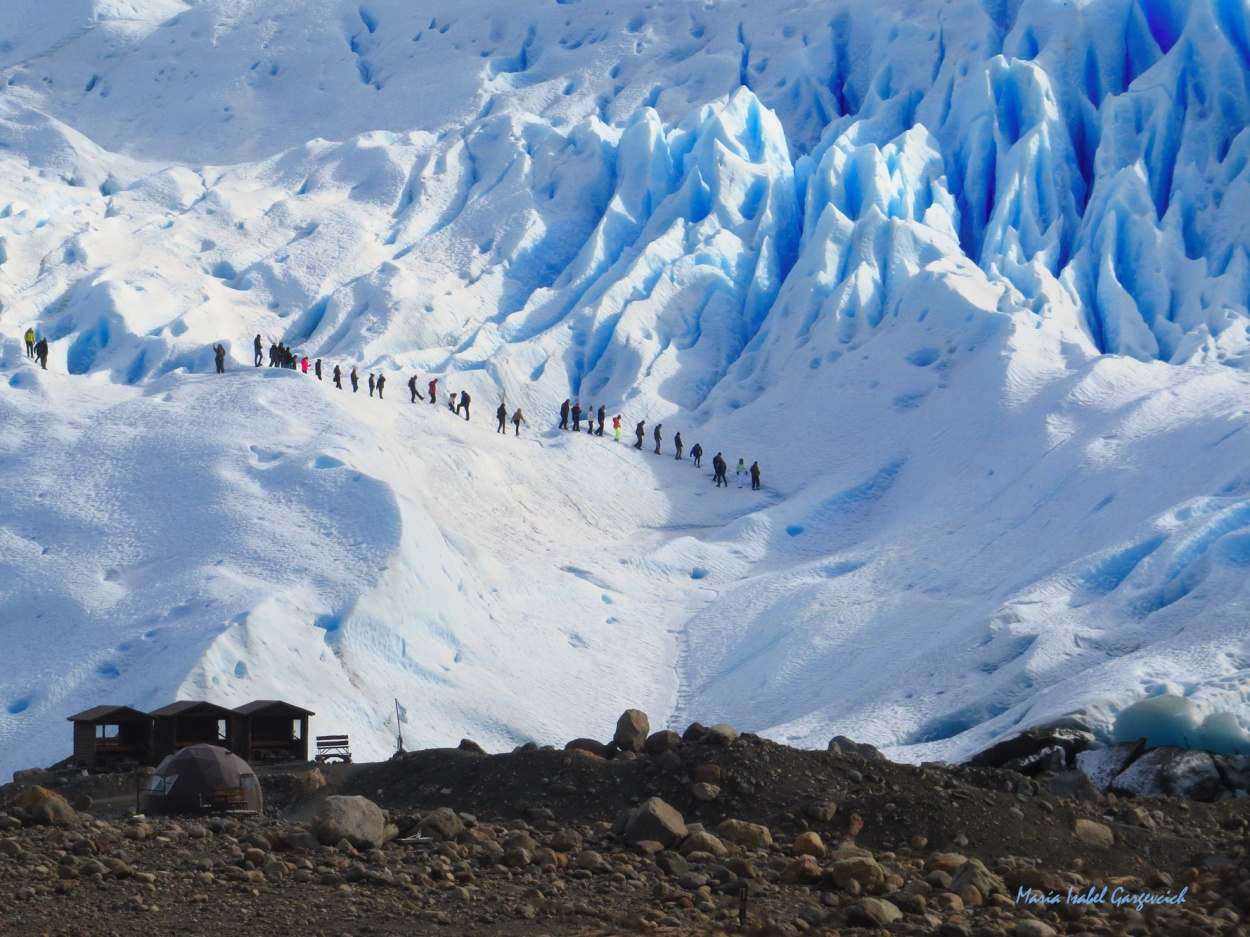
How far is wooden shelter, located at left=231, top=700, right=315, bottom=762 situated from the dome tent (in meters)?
3.50

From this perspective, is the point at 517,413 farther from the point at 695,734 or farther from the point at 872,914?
the point at 872,914

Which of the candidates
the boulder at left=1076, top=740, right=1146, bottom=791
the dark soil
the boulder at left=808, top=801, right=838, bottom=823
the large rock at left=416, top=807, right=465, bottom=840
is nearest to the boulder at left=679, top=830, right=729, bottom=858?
the dark soil

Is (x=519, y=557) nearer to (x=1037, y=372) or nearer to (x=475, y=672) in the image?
(x=475, y=672)

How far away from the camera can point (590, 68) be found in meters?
54.6

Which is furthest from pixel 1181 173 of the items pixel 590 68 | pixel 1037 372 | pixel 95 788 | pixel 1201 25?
pixel 95 788

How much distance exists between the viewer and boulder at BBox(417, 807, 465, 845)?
581 inches

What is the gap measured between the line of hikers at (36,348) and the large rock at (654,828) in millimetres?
23690

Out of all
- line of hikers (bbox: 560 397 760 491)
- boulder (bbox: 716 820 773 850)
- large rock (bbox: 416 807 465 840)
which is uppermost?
line of hikers (bbox: 560 397 760 491)

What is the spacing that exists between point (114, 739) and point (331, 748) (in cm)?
292

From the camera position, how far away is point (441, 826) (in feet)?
48.6

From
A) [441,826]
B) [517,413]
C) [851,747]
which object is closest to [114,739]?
[441,826]

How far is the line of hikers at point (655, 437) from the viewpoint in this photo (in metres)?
35.9

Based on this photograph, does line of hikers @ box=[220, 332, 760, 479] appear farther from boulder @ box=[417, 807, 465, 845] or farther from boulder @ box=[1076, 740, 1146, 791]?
boulder @ box=[417, 807, 465, 845]
